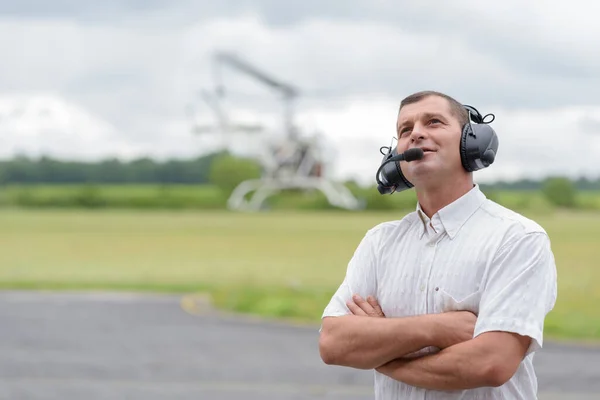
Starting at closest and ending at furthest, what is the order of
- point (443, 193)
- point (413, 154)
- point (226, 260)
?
point (413, 154), point (443, 193), point (226, 260)

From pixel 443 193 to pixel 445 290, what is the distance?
13.4 inches

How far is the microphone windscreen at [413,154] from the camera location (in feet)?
10.6

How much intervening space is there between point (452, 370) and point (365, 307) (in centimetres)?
40

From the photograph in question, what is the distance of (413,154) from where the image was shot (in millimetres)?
3246

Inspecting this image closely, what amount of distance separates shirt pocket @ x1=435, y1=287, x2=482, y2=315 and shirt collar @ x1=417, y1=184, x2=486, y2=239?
190mm

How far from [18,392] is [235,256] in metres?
32.1

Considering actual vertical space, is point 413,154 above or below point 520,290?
above

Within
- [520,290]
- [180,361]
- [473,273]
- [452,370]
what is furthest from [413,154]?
[180,361]

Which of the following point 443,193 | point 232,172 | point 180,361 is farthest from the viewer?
point 232,172

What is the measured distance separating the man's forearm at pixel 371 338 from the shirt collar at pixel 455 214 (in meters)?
0.30

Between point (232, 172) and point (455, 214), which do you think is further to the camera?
point (232, 172)

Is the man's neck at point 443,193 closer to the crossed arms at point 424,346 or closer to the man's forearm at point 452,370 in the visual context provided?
the crossed arms at point 424,346

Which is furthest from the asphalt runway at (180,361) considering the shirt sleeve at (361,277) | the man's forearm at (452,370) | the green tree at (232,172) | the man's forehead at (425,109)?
the green tree at (232,172)

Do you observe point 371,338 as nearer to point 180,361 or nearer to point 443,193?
point 443,193
